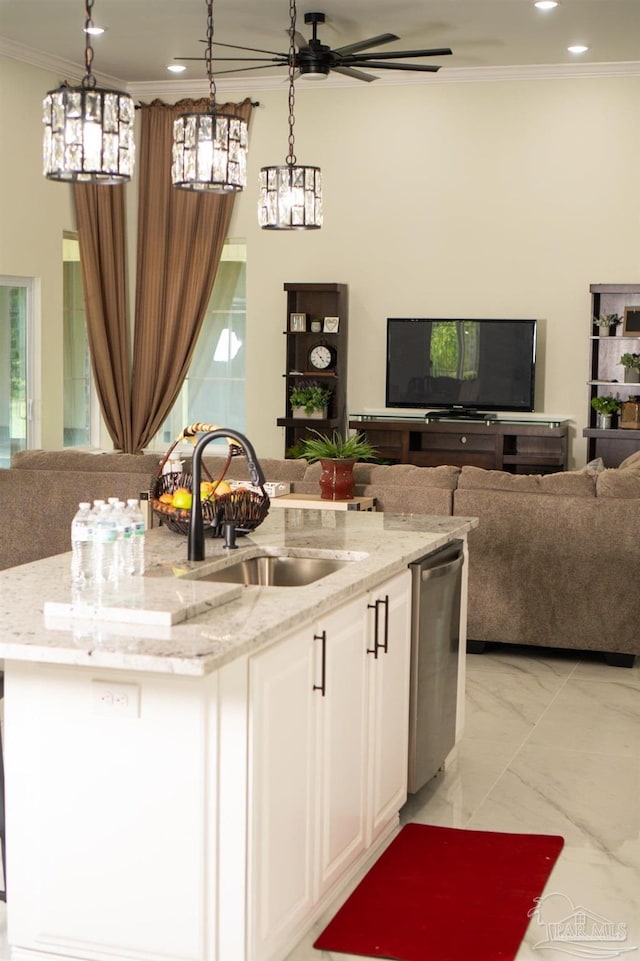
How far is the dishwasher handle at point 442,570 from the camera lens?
3803 mm

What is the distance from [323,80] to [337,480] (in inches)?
195

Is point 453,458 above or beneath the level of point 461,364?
beneath

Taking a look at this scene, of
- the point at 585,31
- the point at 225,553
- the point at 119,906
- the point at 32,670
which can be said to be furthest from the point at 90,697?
the point at 585,31

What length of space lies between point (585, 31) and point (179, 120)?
219 inches

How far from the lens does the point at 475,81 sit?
9508mm

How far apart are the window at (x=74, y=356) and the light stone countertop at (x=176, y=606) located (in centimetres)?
636

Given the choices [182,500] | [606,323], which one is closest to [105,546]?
[182,500]

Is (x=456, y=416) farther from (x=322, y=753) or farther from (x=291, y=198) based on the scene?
(x=322, y=753)

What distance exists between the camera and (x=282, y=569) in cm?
367

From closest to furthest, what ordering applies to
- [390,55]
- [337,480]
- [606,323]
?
[337,480] → [390,55] → [606,323]

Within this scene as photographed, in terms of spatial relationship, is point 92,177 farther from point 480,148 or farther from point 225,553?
point 480,148

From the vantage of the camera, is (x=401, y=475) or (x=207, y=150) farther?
(x=401, y=475)

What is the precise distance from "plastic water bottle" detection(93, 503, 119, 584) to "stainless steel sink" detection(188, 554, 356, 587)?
543 mm

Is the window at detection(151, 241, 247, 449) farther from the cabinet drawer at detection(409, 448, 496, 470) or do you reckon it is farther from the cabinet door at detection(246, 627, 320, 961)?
the cabinet door at detection(246, 627, 320, 961)
